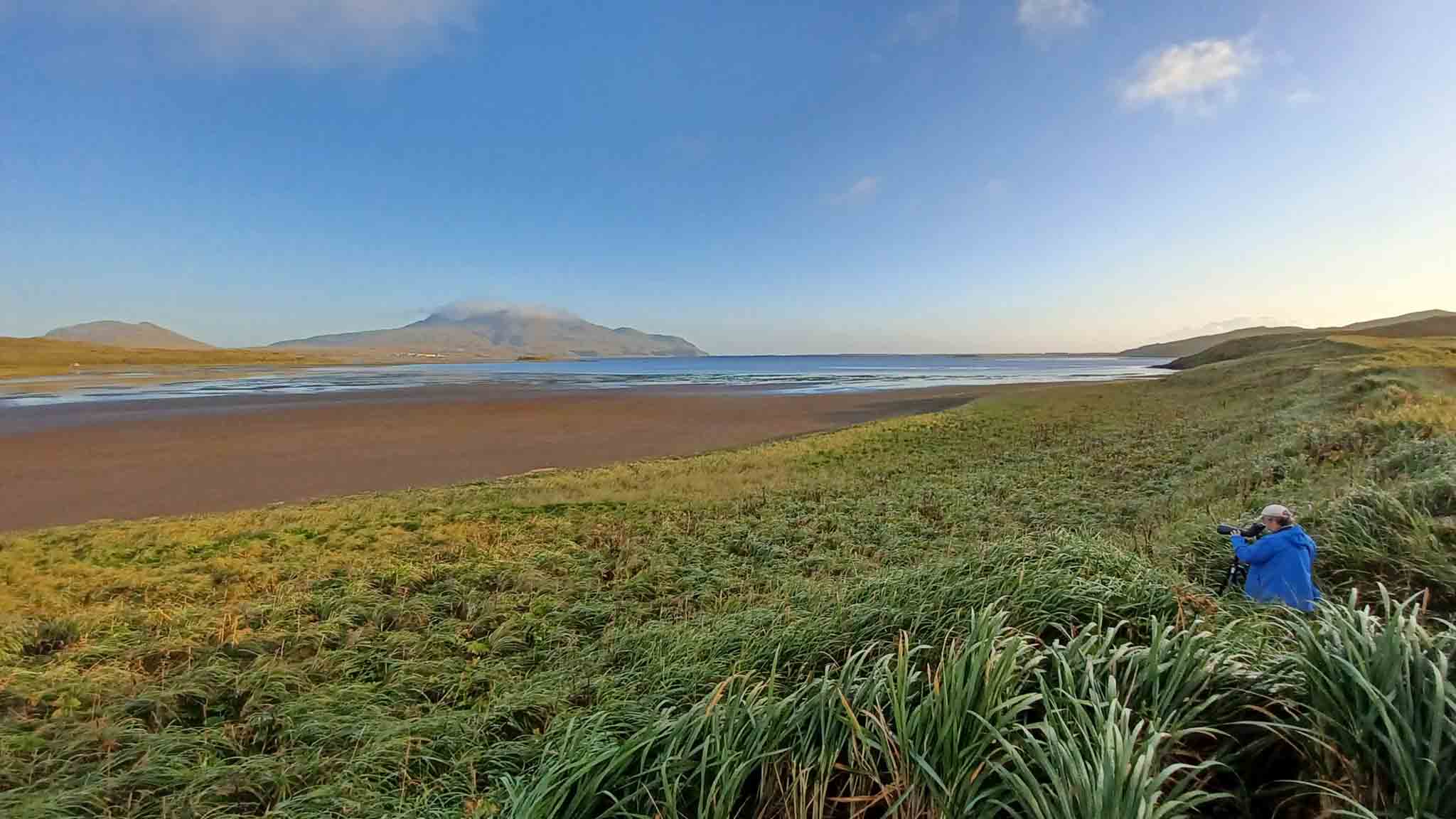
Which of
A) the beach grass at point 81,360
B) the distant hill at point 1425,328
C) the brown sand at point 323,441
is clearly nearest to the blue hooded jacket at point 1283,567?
the brown sand at point 323,441

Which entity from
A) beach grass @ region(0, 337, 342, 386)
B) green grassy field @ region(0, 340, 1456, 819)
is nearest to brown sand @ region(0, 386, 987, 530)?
green grassy field @ region(0, 340, 1456, 819)

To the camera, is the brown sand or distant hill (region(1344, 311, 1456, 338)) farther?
distant hill (region(1344, 311, 1456, 338))

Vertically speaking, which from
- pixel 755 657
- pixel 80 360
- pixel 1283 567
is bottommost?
pixel 755 657

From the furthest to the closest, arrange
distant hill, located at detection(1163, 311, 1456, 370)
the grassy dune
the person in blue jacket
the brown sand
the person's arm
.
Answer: the grassy dune < distant hill, located at detection(1163, 311, 1456, 370) < the brown sand < the person's arm < the person in blue jacket

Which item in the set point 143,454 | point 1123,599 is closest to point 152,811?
point 1123,599

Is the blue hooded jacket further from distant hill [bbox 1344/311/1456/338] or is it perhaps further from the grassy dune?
distant hill [bbox 1344/311/1456/338]

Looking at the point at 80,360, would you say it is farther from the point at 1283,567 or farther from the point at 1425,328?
the point at 1425,328

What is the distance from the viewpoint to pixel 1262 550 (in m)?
4.63

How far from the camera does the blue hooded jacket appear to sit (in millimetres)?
4387

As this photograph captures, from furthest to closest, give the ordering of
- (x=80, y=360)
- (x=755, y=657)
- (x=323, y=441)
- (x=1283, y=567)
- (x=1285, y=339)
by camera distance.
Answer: (x=80, y=360) → (x=1285, y=339) → (x=323, y=441) → (x=1283, y=567) → (x=755, y=657)

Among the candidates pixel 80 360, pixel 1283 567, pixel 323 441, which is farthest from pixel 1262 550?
pixel 80 360

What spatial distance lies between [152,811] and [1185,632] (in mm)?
5453

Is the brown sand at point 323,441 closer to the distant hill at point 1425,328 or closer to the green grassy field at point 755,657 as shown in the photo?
the green grassy field at point 755,657

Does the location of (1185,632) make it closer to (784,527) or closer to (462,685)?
(462,685)
